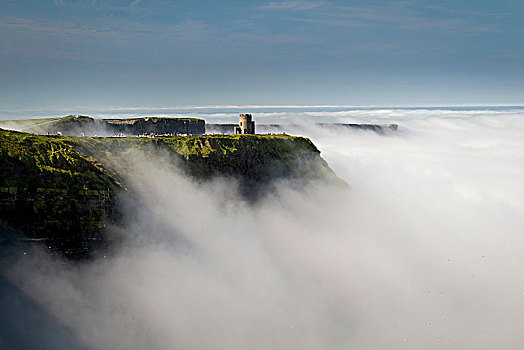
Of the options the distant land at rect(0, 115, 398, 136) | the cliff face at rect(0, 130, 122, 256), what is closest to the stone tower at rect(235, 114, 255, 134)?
the distant land at rect(0, 115, 398, 136)

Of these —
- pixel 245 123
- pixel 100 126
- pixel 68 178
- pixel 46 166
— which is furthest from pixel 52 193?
pixel 100 126

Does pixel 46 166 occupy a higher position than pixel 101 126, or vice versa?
pixel 101 126

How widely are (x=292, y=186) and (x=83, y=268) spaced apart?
6704cm

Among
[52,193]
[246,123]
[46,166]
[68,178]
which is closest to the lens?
[52,193]

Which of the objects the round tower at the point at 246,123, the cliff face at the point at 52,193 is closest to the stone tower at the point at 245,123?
the round tower at the point at 246,123

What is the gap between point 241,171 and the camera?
4395 inches

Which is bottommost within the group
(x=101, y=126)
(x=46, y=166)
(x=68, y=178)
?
(x=68, y=178)

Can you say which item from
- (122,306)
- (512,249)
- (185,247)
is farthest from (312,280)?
(512,249)

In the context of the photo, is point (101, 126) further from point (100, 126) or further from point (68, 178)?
point (68, 178)

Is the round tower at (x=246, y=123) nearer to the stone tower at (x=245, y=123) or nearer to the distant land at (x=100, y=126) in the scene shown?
the stone tower at (x=245, y=123)

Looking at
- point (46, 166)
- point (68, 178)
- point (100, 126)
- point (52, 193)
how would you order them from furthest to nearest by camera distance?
point (100, 126) → point (68, 178) → point (46, 166) → point (52, 193)

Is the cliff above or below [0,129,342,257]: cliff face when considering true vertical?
above

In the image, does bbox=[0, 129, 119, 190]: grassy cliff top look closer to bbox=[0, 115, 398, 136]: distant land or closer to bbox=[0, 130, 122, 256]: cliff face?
bbox=[0, 130, 122, 256]: cliff face

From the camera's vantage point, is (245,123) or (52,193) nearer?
(52,193)
